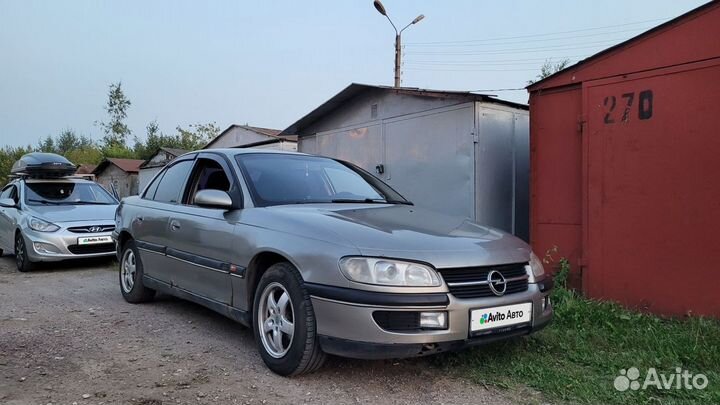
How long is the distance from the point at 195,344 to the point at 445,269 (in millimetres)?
2170

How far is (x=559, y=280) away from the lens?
5191 mm

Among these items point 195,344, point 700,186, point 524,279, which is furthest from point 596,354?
point 195,344

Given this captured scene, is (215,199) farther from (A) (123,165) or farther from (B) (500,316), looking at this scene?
(A) (123,165)

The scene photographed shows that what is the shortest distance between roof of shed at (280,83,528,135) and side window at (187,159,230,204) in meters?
3.22

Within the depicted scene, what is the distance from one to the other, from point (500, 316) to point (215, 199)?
2.08m

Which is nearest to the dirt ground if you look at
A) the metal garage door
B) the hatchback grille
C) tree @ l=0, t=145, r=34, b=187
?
the metal garage door

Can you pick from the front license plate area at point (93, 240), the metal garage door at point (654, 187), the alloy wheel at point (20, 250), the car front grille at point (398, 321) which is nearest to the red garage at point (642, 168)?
the metal garage door at point (654, 187)

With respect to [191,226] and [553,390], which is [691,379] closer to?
[553,390]

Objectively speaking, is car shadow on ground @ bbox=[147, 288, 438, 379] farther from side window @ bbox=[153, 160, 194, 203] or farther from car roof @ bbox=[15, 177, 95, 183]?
car roof @ bbox=[15, 177, 95, 183]

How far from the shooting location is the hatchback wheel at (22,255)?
7867mm

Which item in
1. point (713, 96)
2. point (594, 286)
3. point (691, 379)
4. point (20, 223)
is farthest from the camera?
point (20, 223)

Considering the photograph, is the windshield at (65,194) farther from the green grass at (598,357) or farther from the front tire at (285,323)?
the green grass at (598,357)

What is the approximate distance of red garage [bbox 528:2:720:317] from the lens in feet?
14.3

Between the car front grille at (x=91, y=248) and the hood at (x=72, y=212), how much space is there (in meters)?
0.42
